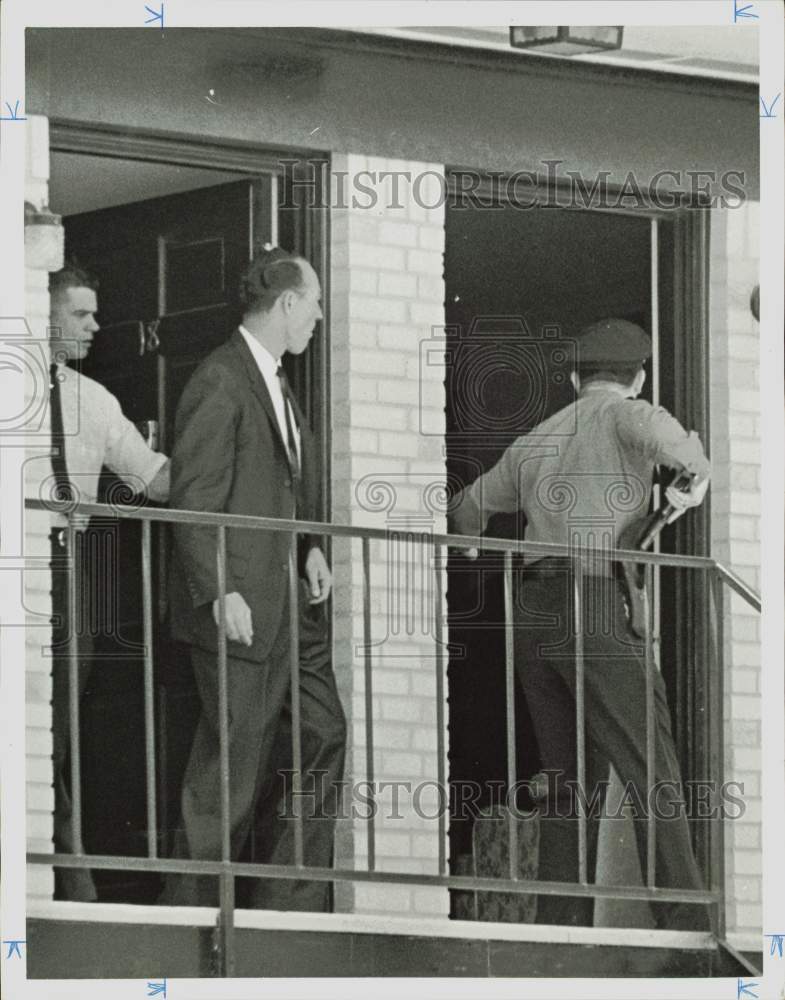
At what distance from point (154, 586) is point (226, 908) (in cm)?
69

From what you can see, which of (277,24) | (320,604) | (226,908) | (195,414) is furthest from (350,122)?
(226,908)

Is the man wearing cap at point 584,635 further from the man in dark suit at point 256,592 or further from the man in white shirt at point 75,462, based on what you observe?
the man in white shirt at point 75,462

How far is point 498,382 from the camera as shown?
523 centimetres

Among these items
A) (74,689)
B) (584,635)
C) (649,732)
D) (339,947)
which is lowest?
(339,947)

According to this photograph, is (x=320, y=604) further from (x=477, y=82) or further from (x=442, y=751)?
(x=477, y=82)

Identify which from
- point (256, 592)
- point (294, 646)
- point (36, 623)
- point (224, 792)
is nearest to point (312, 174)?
point (256, 592)

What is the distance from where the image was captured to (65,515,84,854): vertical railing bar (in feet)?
16.8

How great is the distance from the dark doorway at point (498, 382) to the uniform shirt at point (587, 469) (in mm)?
35

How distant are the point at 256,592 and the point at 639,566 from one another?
0.83 meters

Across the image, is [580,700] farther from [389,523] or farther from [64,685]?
[64,685]

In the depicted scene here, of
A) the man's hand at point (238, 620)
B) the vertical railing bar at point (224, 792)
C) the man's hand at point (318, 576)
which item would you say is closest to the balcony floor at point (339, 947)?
the vertical railing bar at point (224, 792)

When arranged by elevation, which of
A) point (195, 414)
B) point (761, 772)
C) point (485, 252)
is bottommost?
point (761, 772)

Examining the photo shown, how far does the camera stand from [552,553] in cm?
523

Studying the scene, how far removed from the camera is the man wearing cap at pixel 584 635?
17.1 feet
